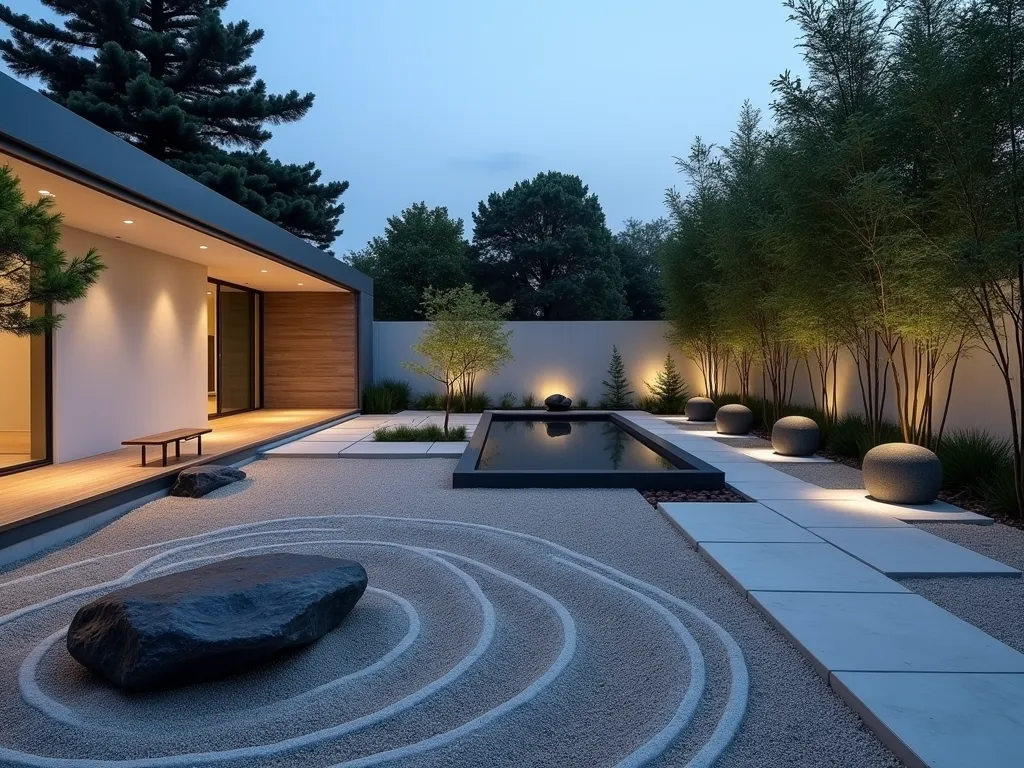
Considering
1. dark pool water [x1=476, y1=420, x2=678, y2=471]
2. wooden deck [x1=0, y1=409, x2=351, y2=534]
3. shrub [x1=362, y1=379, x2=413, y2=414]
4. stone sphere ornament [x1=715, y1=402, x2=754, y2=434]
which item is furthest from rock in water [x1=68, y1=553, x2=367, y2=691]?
shrub [x1=362, y1=379, x2=413, y2=414]

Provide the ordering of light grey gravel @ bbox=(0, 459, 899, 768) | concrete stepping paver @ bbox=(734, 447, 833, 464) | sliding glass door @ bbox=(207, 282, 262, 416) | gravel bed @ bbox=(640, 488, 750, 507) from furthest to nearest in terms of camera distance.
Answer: sliding glass door @ bbox=(207, 282, 262, 416), concrete stepping paver @ bbox=(734, 447, 833, 464), gravel bed @ bbox=(640, 488, 750, 507), light grey gravel @ bbox=(0, 459, 899, 768)

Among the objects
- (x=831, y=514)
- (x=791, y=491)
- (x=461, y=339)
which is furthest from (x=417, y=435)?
(x=831, y=514)

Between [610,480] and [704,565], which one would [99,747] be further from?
[610,480]

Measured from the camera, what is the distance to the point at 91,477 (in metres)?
5.69

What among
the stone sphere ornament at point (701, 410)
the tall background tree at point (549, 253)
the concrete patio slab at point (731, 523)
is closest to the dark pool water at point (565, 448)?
the stone sphere ornament at point (701, 410)

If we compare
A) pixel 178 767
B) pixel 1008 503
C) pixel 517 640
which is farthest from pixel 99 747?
pixel 1008 503

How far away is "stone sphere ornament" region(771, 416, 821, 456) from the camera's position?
805 cm

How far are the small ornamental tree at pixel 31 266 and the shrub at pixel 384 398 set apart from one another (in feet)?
30.2

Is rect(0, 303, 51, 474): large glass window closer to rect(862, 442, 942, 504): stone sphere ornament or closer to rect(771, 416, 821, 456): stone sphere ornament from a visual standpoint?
rect(862, 442, 942, 504): stone sphere ornament

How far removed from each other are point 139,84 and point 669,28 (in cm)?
4182

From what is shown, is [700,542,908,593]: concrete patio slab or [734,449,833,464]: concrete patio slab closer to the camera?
[700,542,908,593]: concrete patio slab

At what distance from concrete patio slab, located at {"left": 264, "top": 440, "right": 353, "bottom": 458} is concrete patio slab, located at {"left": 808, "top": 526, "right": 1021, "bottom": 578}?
5457 mm

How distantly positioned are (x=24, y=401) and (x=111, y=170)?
2883mm

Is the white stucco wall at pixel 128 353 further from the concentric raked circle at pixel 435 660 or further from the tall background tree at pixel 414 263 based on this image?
the tall background tree at pixel 414 263
